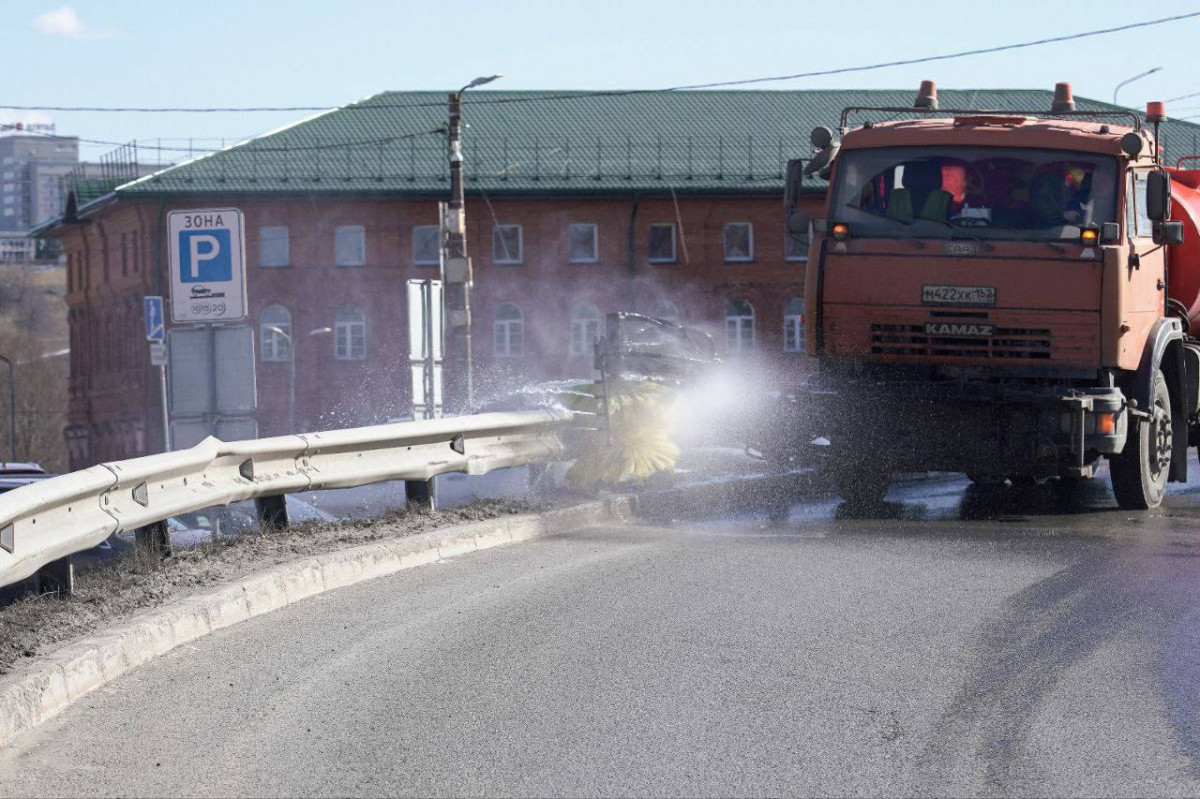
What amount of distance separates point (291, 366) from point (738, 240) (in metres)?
16.6

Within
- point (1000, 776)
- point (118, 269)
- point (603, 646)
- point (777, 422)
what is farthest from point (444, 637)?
point (118, 269)

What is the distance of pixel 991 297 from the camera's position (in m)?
12.8

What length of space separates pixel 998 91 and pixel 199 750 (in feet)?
208

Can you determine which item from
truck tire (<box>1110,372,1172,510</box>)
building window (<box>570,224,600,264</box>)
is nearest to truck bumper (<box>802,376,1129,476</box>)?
truck tire (<box>1110,372,1172,510</box>)

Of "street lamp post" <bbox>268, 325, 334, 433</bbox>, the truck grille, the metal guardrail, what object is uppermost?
the truck grille

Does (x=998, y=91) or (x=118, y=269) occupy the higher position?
(x=998, y=91)

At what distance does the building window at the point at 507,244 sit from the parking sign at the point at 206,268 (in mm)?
46909

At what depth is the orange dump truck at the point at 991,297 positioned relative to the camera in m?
12.7

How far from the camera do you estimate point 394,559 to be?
10039 mm

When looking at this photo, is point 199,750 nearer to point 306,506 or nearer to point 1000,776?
point 1000,776

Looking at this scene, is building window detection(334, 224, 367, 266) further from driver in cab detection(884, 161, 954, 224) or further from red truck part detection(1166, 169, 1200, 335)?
driver in cab detection(884, 161, 954, 224)

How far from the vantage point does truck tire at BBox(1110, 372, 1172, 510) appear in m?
13.4

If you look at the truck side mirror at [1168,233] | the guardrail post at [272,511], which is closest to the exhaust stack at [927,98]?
the truck side mirror at [1168,233]

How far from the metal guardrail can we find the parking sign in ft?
6.11
